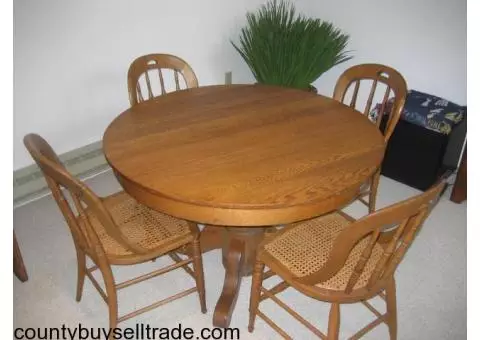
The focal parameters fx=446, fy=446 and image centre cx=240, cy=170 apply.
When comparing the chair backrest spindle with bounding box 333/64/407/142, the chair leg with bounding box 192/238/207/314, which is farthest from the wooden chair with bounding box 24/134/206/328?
the chair backrest spindle with bounding box 333/64/407/142

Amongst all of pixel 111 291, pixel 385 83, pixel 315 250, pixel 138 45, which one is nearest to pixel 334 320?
pixel 315 250

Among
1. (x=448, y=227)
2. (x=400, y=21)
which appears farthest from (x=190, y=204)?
(x=400, y=21)

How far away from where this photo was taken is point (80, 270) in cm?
196

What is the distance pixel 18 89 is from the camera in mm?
2465

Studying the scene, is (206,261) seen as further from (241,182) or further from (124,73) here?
(124,73)

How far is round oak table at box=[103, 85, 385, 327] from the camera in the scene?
148 cm

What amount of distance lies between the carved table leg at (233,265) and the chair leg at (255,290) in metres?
0.10

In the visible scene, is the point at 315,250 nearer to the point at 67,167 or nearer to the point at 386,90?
the point at 386,90

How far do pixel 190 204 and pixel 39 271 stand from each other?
122 cm

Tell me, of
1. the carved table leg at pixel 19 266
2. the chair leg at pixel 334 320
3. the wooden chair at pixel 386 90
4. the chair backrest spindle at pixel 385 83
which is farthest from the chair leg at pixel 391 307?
the carved table leg at pixel 19 266

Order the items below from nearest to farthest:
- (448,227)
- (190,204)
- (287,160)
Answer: (190,204) < (287,160) < (448,227)

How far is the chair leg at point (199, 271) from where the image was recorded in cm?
185

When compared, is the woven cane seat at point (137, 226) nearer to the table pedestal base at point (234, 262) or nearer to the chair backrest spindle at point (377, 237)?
the table pedestal base at point (234, 262)
